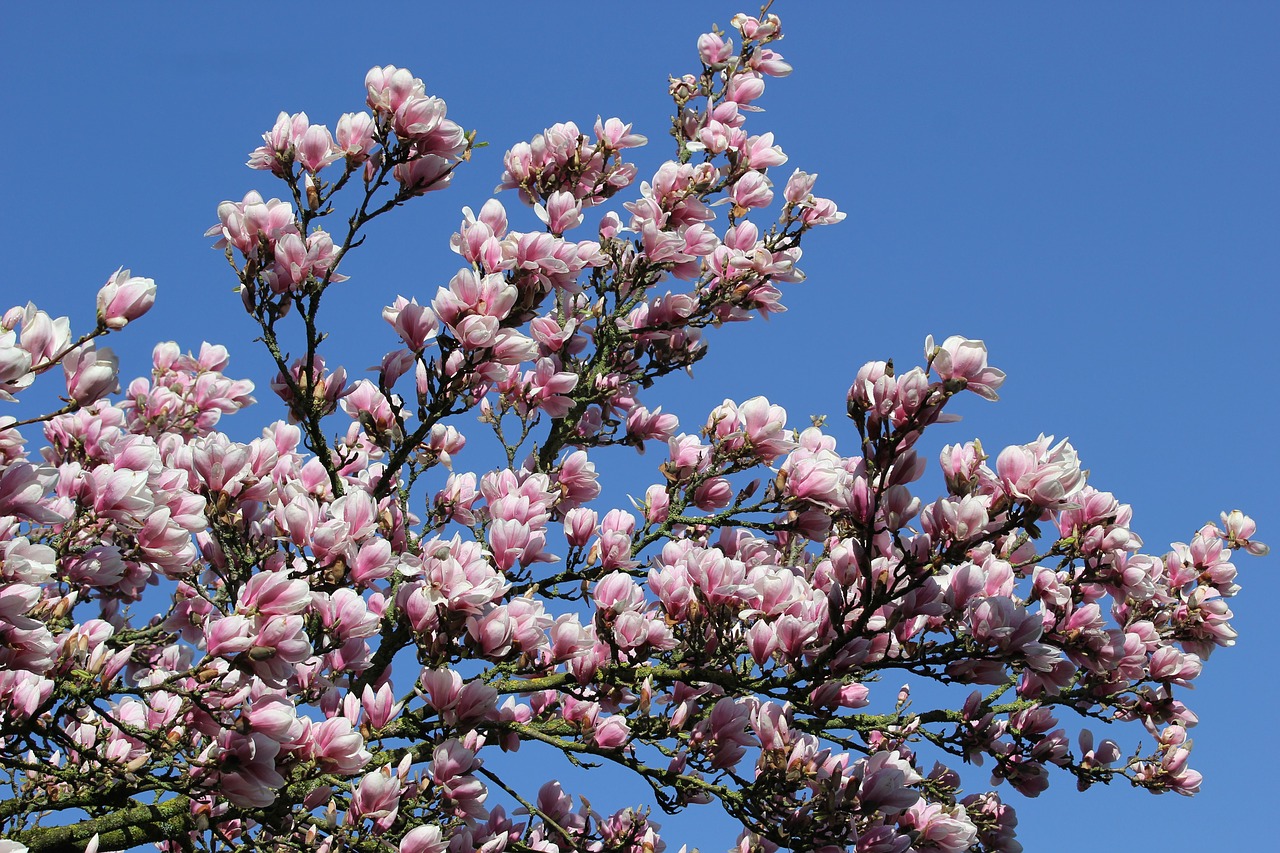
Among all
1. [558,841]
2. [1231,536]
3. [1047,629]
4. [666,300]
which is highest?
[666,300]

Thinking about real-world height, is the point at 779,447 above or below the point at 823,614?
above

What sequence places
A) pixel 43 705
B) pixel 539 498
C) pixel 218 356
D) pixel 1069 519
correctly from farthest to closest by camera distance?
pixel 218 356
pixel 539 498
pixel 1069 519
pixel 43 705

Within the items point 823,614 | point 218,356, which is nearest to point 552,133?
point 218,356

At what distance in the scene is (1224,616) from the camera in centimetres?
511

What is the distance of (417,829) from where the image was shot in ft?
12.7

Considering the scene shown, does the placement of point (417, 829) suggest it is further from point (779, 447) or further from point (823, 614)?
point (779, 447)

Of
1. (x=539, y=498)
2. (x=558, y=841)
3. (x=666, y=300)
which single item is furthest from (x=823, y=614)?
(x=666, y=300)

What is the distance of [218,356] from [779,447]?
3.21 m

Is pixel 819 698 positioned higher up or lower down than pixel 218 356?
lower down

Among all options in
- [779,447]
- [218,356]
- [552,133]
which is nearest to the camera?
[779,447]

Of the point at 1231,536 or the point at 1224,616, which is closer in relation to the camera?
the point at 1224,616

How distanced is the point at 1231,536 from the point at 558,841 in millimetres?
3573

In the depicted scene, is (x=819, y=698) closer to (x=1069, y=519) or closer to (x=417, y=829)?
(x=1069, y=519)

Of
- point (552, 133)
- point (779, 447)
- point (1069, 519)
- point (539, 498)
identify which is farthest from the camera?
point (552, 133)
